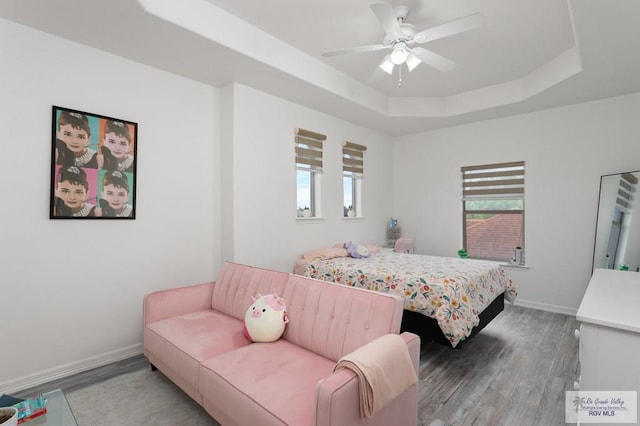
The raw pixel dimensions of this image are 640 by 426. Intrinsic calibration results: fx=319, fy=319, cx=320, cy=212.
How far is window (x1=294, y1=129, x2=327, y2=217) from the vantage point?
4.22 meters

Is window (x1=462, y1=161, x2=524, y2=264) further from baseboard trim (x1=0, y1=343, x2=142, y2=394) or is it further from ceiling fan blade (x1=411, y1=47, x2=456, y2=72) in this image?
baseboard trim (x1=0, y1=343, x2=142, y2=394)

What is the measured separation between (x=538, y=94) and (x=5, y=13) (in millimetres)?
5045

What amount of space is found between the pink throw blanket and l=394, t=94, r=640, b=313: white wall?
12.1 feet

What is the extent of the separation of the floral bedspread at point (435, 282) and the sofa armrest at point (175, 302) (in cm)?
129

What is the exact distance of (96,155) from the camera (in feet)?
9.00

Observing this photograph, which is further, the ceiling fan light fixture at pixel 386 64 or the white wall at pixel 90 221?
the ceiling fan light fixture at pixel 386 64

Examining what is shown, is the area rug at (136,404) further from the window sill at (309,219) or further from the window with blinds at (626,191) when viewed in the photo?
the window with blinds at (626,191)

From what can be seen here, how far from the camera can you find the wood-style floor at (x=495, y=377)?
82.7 inches

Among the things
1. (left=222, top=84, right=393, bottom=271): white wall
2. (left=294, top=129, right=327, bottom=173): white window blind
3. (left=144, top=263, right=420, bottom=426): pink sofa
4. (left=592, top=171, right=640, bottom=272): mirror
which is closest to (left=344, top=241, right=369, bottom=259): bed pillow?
(left=222, top=84, right=393, bottom=271): white wall

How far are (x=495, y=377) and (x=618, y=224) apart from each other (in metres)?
2.54

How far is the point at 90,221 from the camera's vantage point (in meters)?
2.73

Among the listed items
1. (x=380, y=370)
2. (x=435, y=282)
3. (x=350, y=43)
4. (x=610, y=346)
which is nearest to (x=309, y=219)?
(x=435, y=282)

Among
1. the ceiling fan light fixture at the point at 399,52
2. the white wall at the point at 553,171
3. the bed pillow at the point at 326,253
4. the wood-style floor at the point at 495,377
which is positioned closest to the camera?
the wood-style floor at the point at 495,377

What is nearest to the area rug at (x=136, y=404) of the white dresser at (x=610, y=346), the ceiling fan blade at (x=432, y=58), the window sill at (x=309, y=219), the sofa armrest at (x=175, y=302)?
Answer: the sofa armrest at (x=175, y=302)
